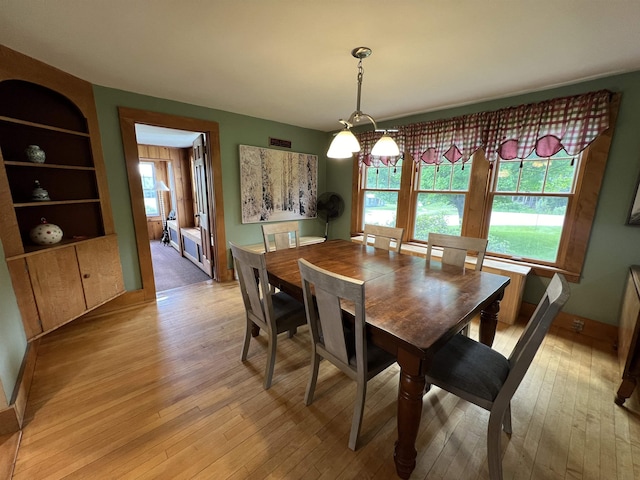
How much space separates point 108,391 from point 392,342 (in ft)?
6.21

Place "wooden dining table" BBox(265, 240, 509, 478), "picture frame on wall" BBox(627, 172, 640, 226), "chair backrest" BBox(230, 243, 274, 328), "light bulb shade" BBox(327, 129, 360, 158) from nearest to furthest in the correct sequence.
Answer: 1. "wooden dining table" BBox(265, 240, 509, 478)
2. "chair backrest" BBox(230, 243, 274, 328)
3. "light bulb shade" BBox(327, 129, 360, 158)
4. "picture frame on wall" BBox(627, 172, 640, 226)

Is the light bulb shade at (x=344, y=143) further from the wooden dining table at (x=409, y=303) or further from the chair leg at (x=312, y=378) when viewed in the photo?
the chair leg at (x=312, y=378)

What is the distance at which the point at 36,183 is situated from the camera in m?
2.14

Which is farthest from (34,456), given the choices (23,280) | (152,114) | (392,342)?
(152,114)

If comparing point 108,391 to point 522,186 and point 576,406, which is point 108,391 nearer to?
point 576,406

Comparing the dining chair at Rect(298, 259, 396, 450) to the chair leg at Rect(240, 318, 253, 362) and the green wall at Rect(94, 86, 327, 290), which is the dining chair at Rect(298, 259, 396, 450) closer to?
the chair leg at Rect(240, 318, 253, 362)

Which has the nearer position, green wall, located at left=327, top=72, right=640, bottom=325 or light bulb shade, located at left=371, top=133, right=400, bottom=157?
light bulb shade, located at left=371, top=133, right=400, bottom=157

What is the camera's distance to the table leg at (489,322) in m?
1.68

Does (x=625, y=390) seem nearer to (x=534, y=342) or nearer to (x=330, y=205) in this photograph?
(x=534, y=342)

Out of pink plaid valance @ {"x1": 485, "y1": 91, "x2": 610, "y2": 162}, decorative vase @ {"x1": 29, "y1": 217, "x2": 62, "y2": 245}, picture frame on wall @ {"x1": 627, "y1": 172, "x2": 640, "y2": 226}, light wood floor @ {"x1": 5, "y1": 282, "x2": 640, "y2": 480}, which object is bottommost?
light wood floor @ {"x1": 5, "y1": 282, "x2": 640, "y2": 480}

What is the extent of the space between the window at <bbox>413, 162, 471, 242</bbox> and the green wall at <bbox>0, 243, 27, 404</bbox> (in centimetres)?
389

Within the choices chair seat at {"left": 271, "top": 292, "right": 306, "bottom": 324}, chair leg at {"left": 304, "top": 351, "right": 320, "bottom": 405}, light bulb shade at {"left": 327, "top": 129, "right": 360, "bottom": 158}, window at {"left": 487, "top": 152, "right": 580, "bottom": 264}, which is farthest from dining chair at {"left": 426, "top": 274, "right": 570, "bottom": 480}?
window at {"left": 487, "top": 152, "right": 580, "bottom": 264}

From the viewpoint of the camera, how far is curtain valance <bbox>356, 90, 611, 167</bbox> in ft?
7.11

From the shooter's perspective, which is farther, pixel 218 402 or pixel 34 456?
pixel 218 402
